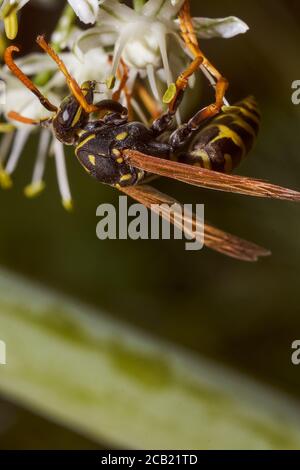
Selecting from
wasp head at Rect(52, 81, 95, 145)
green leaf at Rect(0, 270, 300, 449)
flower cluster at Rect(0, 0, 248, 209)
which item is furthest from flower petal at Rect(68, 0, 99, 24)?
green leaf at Rect(0, 270, 300, 449)

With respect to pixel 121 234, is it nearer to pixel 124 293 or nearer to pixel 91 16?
pixel 124 293

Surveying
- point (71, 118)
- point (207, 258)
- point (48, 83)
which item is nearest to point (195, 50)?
point (71, 118)

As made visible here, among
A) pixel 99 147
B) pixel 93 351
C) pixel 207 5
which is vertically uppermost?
pixel 207 5

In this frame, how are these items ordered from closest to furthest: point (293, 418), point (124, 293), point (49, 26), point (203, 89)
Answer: point (293, 418)
point (203, 89)
point (49, 26)
point (124, 293)

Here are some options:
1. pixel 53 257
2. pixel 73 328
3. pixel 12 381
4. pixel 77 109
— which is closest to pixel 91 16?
pixel 77 109

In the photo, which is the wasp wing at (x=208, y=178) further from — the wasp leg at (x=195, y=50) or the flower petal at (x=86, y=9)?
the flower petal at (x=86, y=9)

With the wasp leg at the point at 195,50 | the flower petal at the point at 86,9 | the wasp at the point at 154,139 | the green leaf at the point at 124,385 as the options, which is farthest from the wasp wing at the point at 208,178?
the green leaf at the point at 124,385
